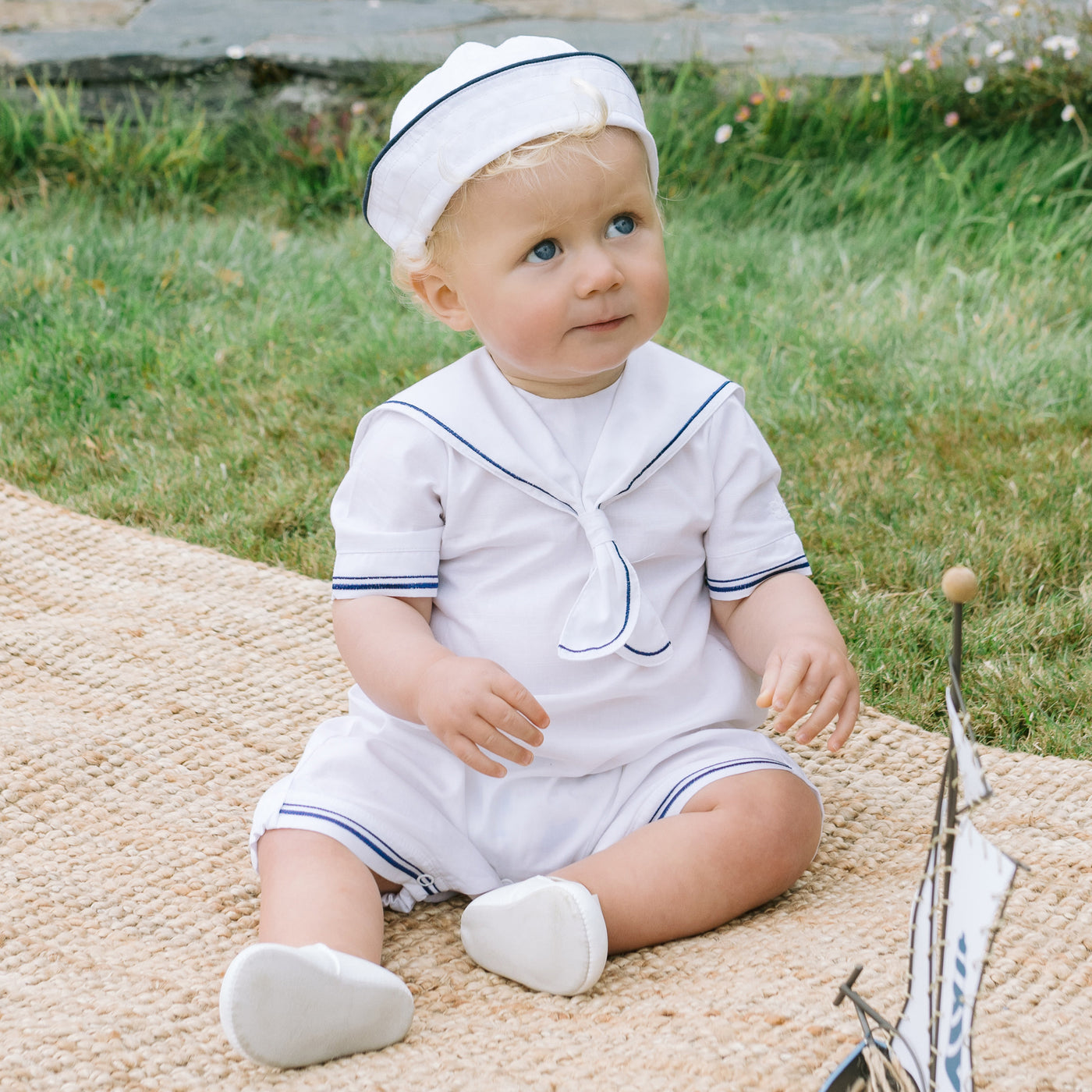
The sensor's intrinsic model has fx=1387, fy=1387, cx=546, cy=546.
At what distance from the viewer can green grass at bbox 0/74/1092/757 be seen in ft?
6.90

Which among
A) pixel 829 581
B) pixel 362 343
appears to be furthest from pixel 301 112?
pixel 829 581

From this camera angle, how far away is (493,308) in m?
1.41

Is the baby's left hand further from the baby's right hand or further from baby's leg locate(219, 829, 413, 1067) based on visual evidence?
baby's leg locate(219, 829, 413, 1067)

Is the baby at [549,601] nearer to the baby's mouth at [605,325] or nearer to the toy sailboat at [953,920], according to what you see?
the baby's mouth at [605,325]

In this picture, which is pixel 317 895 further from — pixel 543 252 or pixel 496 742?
pixel 543 252

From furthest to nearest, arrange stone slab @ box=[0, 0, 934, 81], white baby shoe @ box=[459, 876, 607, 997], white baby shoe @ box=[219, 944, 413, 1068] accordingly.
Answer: stone slab @ box=[0, 0, 934, 81] → white baby shoe @ box=[459, 876, 607, 997] → white baby shoe @ box=[219, 944, 413, 1068]

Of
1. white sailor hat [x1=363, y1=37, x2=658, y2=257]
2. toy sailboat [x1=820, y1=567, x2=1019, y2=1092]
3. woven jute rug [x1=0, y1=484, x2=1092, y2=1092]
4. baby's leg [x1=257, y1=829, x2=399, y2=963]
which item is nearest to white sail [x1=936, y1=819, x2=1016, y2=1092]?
toy sailboat [x1=820, y1=567, x2=1019, y2=1092]

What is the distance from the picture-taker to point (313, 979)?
1116mm

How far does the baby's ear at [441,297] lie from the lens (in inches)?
59.3

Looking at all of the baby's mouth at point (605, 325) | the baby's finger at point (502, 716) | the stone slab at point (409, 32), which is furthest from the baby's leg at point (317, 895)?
the stone slab at point (409, 32)

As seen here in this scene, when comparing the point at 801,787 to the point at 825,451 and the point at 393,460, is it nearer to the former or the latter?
the point at 393,460

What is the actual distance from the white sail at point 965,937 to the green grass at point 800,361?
979mm

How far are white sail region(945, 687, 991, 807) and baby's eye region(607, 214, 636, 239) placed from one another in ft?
2.34

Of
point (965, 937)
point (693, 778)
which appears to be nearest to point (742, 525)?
point (693, 778)
